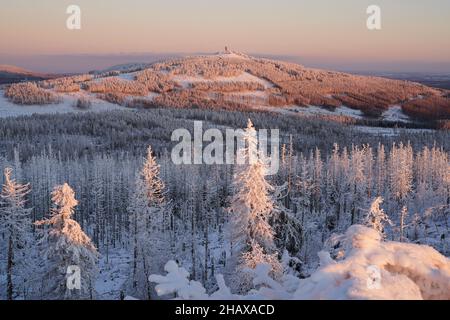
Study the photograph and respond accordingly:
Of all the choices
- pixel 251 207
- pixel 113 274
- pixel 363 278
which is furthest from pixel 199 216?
pixel 363 278

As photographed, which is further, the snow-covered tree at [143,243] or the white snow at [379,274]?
the snow-covered tree at [143,243]

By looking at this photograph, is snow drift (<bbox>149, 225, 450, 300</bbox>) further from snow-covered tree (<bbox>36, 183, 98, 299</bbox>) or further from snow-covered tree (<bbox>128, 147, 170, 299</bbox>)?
snow-covered tree (<bbox>128, 147, 170, 299</bbox>)

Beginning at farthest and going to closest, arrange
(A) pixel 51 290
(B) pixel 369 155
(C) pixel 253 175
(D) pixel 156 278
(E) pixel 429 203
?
1. (B) pixel 369 155
2. (E) pixel 429 203
3. (A) pixel 51 290
4. (C) pixel 253 175
5. (D) pixel 156 278

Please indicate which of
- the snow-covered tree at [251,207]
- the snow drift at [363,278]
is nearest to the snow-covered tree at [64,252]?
the snow-covered tree at [251,207]

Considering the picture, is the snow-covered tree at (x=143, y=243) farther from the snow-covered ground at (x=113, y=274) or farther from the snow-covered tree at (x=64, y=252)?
the snow-covered tree at (x=64, y=252)
